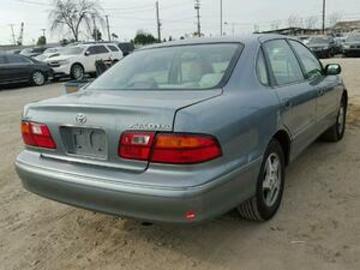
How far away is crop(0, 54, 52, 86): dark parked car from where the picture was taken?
17219 millimetres

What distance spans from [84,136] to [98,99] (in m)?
0.33

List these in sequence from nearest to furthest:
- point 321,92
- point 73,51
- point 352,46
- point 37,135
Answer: point 37,135 → point 321,92 → point 73,51 → point 352,46

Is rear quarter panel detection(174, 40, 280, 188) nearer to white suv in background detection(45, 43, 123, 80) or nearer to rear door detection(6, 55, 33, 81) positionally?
rear door detection(6, 55, 33, 81)

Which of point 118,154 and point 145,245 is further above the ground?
point 118,154

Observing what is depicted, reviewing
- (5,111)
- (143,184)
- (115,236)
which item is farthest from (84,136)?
(5,111)

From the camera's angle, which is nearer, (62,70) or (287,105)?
(287,105)

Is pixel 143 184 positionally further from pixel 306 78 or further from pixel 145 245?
pixel 306 78

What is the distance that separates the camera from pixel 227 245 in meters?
3.25

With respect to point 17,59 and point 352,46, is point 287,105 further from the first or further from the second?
point 352,46

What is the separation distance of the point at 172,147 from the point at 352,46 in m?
28.0

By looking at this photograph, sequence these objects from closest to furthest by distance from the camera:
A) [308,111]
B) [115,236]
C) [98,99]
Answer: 1. [98,99]
2. [115,236]
3. [308,111]

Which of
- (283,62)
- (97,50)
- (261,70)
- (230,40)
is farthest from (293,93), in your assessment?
(97,50)

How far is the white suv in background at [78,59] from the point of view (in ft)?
63.5

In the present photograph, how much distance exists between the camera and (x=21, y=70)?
700 inches
